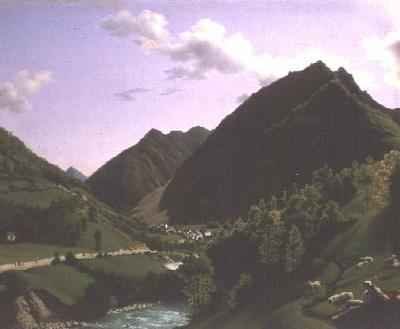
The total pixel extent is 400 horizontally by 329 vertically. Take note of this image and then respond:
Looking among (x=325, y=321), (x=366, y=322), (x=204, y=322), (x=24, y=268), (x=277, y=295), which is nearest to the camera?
(x=366, y=322)

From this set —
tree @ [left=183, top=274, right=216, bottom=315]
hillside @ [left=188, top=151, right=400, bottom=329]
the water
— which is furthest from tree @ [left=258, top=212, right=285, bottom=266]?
the water

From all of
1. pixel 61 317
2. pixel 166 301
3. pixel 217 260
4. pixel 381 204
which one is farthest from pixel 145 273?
pixel 381 204

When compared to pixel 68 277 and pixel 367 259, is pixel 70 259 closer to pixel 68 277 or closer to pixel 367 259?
pixel 68 277

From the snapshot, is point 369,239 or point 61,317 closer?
point 369,239

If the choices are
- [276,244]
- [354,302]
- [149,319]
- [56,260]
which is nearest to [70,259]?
[56,260]

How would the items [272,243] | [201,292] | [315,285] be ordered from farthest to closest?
[201,292] → [272,243] → [315,285]

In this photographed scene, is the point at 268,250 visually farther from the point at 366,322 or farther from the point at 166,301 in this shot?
the point at 166,301
